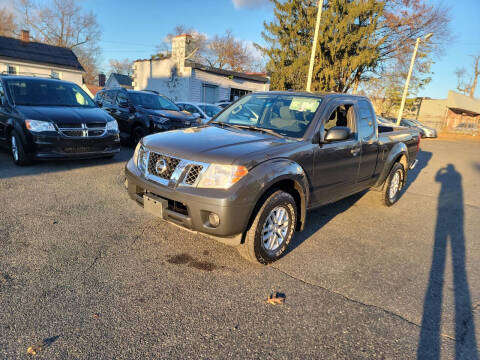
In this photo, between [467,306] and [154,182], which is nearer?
[467,306]

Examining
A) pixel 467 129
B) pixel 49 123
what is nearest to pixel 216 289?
pixel 49 123

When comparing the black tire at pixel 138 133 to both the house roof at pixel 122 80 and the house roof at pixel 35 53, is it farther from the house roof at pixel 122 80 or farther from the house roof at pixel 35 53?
the house roof at pixel 122 80

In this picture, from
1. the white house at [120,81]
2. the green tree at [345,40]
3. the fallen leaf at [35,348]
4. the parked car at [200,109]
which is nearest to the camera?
the fallen leaf at [35,348]

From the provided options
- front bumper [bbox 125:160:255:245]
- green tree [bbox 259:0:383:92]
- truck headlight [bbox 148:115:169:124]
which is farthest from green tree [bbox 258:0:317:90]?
front bumper [bbox 125:160:255:245]

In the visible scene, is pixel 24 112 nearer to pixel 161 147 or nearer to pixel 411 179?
pixel 161 147

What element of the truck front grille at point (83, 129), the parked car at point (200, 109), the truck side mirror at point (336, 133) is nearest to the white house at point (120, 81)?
the parked car at point (200, 109)

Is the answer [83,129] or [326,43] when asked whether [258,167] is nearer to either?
[83,129]

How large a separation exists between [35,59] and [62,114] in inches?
1028

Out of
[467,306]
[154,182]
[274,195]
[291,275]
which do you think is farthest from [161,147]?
[467,306]

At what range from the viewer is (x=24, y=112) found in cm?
606

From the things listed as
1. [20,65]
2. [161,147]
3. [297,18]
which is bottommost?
[161,147]

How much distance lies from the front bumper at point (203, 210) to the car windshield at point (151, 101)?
6844mm

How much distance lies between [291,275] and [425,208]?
4.06 m

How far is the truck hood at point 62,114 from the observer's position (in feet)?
19.7
